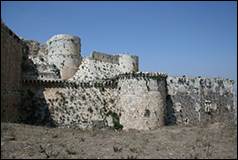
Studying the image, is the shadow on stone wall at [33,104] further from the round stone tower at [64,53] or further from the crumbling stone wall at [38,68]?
the round stone tower at [64,53]

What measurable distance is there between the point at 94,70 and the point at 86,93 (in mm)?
3868

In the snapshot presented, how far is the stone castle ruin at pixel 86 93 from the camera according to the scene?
77.1ft

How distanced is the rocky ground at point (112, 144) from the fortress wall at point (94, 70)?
9180 millimetres

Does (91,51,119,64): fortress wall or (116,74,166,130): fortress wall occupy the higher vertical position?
(91,51,119,64): fortress wall

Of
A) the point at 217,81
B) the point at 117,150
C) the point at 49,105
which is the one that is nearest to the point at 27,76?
the point at 49,105

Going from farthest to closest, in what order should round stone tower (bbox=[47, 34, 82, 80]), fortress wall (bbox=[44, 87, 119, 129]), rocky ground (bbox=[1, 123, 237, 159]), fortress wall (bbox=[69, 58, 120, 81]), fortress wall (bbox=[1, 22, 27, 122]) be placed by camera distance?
round stone tower (bbox=[47, 34, 82, 80]) → fortress wall (bbox=[69, 58, 120, 81]) → fortress wall (bbox=[44, 87, 119, 129]) → fortress wall (bbox=[1, 22, 27, 122]) → rocky ground (bbox=[1, 123, 237, 159])

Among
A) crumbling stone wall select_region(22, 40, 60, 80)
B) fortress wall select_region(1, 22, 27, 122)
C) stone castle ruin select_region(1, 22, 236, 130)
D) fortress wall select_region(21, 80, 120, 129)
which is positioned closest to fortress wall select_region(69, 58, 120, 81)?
stone castle ruin select_region(1, 22, 236, 130)

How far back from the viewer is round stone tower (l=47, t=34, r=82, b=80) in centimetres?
2870

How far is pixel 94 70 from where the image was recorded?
29.3 meters

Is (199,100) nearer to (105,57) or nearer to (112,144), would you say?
(105,57)

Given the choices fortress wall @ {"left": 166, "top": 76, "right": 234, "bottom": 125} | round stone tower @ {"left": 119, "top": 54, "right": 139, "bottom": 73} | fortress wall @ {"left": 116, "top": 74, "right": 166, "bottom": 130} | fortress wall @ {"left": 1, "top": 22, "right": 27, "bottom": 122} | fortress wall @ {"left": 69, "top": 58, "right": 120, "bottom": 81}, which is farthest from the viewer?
round stone tower @ {"left": 119, "top": 54, "right": 139, "bottom": 73}

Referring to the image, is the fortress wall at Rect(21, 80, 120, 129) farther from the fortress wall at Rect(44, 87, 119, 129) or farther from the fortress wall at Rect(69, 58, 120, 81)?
the fortress wall at Rect(69, 58, 120, 81)

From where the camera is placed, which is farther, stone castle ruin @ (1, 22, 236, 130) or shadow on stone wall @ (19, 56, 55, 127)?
shadow on stone wall @ (19, 56, 55, 127)

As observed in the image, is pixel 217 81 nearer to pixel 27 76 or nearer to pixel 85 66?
pixel 85 66
